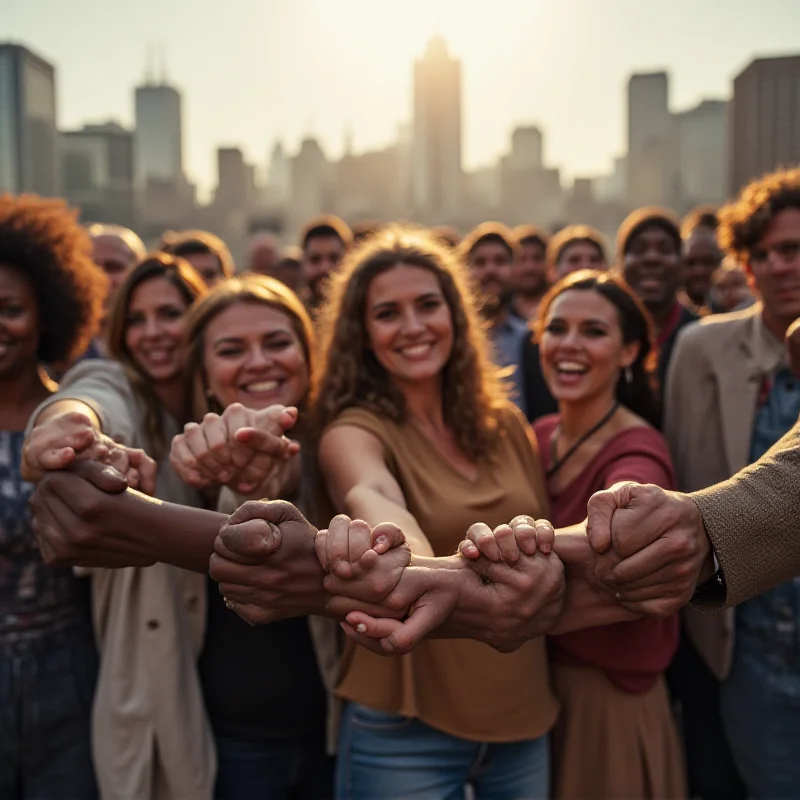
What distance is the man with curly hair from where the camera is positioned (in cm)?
258

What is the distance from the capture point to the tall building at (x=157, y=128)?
137 meters

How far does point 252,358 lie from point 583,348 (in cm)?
109

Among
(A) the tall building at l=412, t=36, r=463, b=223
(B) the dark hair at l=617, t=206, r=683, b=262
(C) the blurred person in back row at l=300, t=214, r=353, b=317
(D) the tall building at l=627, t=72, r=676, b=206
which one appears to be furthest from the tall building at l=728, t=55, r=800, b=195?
(B) the dark hair at l=617, t=206, r=683, b=262

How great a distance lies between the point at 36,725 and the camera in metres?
2.27

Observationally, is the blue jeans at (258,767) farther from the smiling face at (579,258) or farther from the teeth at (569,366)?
the smiling face at (579,258)

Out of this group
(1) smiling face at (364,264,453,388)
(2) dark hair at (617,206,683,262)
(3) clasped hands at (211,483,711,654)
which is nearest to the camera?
(3) clasped hands at (211,483,711,654)

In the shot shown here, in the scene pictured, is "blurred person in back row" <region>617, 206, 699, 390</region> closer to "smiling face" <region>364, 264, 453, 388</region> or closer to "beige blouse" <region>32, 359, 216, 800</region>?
"smiling face" <region>364, 264, 453, 388</region>

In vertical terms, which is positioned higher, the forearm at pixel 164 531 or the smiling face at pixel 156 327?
the smiling face at pixel 156 327

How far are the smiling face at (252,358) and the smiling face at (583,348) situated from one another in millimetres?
866

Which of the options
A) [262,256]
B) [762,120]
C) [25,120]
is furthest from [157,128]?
[262,256]

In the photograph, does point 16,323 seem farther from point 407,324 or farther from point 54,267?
point 407,324

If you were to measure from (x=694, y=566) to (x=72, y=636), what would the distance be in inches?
67.0

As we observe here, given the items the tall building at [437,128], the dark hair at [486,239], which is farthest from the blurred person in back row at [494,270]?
the tall building at [437,128]

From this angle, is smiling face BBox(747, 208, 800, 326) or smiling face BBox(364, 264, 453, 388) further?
smiling face BBox(747, 208, 800, 326)
